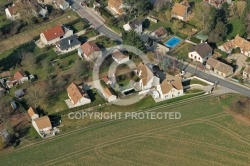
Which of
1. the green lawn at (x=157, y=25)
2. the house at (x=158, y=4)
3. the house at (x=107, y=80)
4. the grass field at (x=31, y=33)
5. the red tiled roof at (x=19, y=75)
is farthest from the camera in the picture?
the house at (x=158, y=4)

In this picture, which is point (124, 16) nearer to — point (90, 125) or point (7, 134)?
point (90, 125)

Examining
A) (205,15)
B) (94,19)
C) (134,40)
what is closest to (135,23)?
(134,40)

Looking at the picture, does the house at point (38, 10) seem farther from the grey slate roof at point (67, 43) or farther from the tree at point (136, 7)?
the tree at point (136, 7)

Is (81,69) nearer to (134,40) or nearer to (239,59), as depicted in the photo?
(134,40)

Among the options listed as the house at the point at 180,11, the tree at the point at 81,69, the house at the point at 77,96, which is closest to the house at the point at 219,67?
the house at the point at 180,11

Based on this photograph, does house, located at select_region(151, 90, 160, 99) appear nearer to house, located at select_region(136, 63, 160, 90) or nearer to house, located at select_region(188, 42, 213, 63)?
house, located at select_region(136, 63, 160, 90)

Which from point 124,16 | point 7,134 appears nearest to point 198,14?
point 124,16

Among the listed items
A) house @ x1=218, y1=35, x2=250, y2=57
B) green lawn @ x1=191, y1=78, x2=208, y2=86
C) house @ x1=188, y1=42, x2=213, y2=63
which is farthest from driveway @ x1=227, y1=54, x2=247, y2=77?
green lawn @ x1=191, y1=78, x2=208, y2=86
